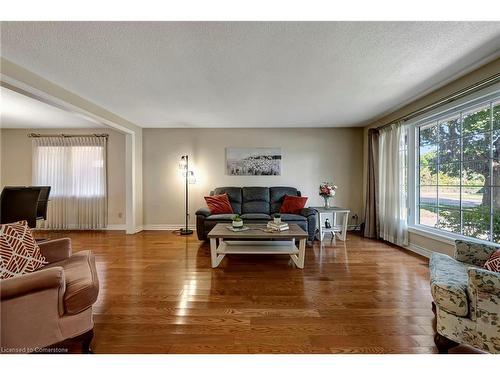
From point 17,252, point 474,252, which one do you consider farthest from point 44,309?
point 474,252

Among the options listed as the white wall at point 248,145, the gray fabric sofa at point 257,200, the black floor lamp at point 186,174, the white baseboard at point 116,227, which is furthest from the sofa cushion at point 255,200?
the white baseboard at point 116,227

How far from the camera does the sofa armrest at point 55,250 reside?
183 centimetres

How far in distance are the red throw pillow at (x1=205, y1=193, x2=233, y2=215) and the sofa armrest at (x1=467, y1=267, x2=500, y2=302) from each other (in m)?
3.47

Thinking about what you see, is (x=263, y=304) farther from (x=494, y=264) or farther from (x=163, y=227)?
(x=163, y=227)

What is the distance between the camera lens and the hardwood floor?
1.48 metres

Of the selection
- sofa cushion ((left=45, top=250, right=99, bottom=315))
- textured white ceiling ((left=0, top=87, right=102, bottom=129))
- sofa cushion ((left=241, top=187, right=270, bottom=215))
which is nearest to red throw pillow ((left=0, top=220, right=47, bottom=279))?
sofa cushion ((left=45, top=250, right=99, bottom=315))

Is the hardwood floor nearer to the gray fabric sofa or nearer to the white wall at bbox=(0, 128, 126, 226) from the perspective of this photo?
the gray fabric sofa

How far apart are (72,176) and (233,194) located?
3.57 metres

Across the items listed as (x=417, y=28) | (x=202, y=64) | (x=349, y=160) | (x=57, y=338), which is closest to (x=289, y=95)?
(x=202, y=64)

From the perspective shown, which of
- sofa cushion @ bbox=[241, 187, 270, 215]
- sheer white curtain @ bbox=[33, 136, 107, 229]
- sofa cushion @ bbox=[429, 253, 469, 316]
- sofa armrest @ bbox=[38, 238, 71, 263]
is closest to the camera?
sofa cushion @ bbox=[429, 253, 469, 316]

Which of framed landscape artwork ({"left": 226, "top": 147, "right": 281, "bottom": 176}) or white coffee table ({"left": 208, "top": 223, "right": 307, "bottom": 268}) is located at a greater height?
framed landscape artwork ({"left": 226, "top": 147, "right": 281, "bottom": 176})

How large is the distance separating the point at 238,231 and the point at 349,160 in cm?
332

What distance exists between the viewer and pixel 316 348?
1.43m

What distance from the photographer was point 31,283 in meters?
1.20
